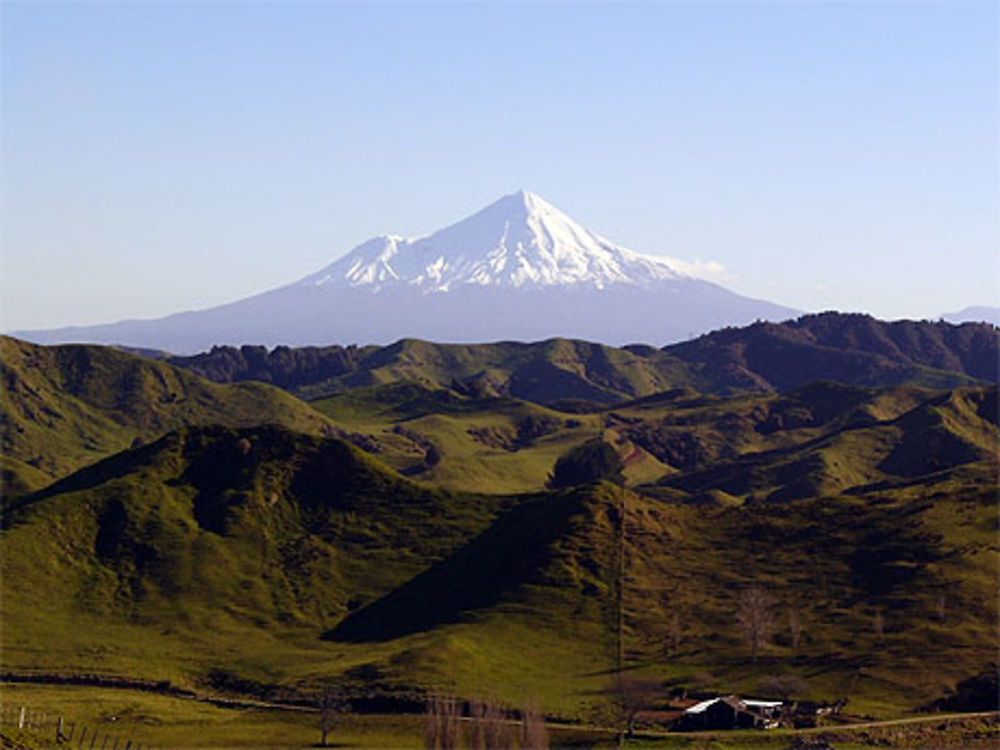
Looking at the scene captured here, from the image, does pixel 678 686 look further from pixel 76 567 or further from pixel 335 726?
pixel 76 567

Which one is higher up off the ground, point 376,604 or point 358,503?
point 358,503

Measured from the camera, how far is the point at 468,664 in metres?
131

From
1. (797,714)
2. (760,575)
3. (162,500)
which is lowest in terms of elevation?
(797,714)

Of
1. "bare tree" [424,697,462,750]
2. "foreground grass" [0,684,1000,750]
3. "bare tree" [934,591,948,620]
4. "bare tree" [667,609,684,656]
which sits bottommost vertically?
"foreground grass" [0,684,1000,750]

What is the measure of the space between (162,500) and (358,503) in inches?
914

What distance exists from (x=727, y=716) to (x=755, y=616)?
25549mm

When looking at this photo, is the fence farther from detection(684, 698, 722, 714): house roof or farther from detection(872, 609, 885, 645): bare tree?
detection(872, 609, 885, 645): bare tree

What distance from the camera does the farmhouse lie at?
111 meters

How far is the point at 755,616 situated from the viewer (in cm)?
13662

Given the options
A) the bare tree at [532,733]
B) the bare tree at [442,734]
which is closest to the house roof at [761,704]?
the bare tree at [532,733]

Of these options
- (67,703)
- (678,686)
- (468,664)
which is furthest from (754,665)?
(67,703)

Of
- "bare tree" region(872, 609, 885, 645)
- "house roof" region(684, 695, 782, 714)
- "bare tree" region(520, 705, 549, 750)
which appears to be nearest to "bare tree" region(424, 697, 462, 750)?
"bare tree" region(520, 705, 549, 750)

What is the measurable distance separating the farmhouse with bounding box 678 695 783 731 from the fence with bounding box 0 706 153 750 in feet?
131

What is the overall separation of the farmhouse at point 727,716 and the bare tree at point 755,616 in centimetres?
1924
